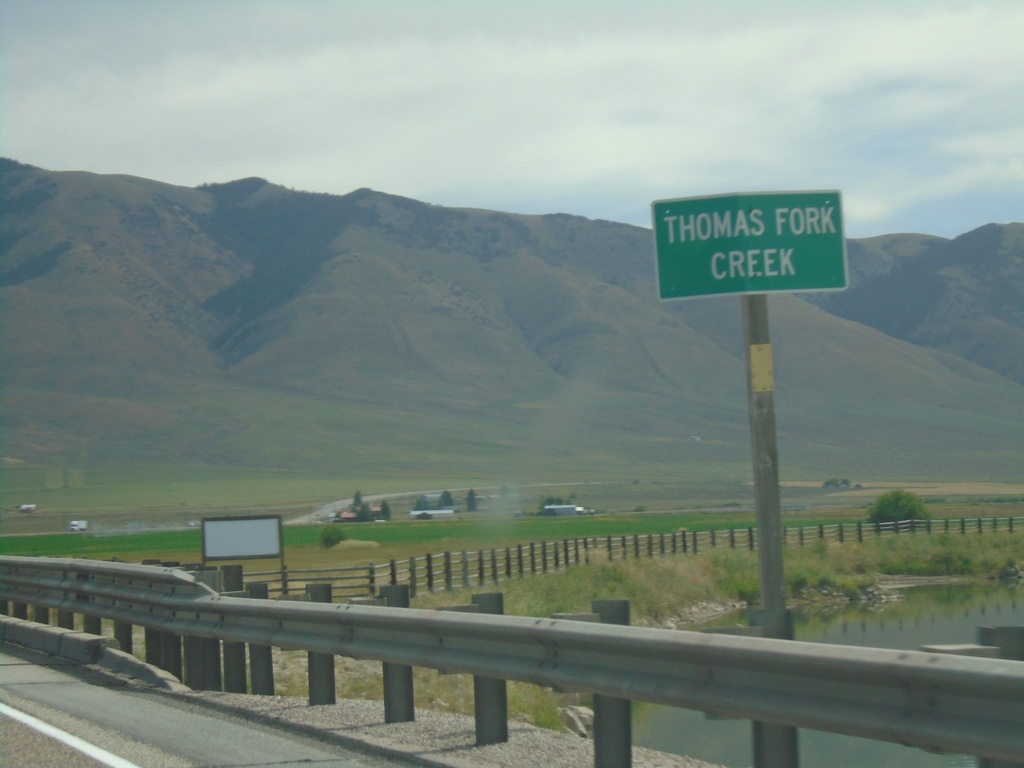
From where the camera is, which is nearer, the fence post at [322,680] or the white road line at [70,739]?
the white road line at [70,739]

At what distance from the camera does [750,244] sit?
7.98 meters

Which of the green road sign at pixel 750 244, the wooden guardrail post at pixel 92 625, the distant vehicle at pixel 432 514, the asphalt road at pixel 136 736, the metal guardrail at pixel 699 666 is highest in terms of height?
the green road sign at pixel 750 244

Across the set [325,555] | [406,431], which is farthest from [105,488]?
[325,555]

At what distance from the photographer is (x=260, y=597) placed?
10.4 m

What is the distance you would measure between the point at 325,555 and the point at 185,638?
46821mm

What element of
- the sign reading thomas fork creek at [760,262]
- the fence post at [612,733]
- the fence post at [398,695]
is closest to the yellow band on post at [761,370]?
the sign reading thomas fork creek at [760,262]

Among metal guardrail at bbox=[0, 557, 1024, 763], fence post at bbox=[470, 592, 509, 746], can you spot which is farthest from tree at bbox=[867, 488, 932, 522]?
fence post at bbox=[470, 592, 509, 746]

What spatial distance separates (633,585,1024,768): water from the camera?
13641mm

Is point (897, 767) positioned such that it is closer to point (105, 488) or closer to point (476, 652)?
point (476, 652)

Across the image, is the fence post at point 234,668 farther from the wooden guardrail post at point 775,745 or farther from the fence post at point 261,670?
the wooden guardrail post at point 775,745

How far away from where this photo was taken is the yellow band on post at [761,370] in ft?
25.3

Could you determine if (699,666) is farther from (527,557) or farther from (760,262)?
(527,557)

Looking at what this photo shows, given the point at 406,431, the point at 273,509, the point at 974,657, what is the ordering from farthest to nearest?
1. the point at 406,431
2. the point at 273,509
3. the point at 974,657

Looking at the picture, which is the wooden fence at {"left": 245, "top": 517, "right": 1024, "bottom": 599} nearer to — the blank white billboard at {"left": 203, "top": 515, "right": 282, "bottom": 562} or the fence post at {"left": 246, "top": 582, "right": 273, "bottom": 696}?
the blank white billboard at {"left": 203, "top": 515, "right": 282, "bottom": 562}
